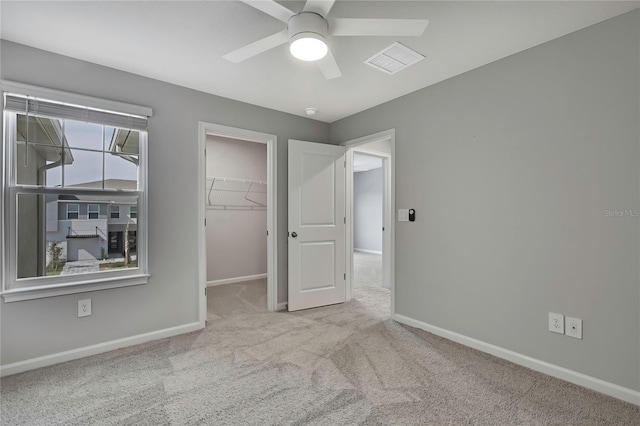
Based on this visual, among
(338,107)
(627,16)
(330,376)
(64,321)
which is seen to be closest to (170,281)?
(64,321)

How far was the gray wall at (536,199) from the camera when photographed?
6.43ft

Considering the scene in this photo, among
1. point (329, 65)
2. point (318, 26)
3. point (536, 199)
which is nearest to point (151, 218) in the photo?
point (329, 65)

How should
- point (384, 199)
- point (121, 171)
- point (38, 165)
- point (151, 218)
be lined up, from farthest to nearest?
point (384, 199)
point (151, 218)
point (121, 171)
point (38, 165)

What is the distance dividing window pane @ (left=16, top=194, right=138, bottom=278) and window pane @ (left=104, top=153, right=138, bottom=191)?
11 cm

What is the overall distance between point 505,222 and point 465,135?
82 centimetres

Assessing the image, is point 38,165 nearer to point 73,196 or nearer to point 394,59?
point 73,196

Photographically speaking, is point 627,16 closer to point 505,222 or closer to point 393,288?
point 505,222

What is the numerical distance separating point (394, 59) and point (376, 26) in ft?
2.99

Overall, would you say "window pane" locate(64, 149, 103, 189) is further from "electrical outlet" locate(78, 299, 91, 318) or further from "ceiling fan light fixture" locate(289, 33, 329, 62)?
"ceiling fan light fixture" locate(289, 33, 329, 62)

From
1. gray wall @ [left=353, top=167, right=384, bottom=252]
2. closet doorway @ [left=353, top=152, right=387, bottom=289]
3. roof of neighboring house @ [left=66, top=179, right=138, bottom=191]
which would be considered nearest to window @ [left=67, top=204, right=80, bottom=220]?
roof of neighboring house @ [left=66, top=179, right=138, bottom=191]

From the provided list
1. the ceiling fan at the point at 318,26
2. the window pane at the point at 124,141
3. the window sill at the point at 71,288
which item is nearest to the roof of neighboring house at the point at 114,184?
the window pane at the point at 124,141

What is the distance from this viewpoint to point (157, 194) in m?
2.87

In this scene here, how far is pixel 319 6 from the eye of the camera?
1.59 meters

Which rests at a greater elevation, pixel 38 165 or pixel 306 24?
pixel 306 24
